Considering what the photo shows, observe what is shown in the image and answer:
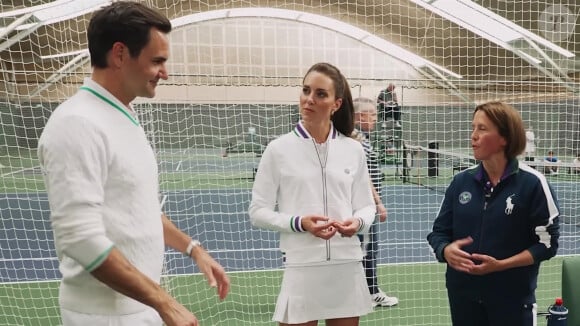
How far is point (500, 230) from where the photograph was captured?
1618mm

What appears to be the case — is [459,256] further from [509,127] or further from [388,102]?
[388,102]

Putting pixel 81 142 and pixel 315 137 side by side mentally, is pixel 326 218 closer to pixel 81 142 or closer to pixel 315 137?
pixel 315 137

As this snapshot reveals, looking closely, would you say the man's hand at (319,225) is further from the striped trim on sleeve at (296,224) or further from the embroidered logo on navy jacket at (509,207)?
the embroidered logo on navy jacket at (509,207)

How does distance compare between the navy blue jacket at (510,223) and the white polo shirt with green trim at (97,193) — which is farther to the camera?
the navy blue jacket at (510,223)

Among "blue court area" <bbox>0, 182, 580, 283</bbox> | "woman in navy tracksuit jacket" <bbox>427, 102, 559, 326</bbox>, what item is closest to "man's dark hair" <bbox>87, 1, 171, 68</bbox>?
"woman in navy tracksuit jacket" <bbox>427, 102, 559, 326</bbox>

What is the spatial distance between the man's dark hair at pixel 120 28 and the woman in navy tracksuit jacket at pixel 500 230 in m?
1.24

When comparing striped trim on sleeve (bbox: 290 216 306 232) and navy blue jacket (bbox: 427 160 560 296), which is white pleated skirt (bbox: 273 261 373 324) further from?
navy blue jacket (bbox: 427 160 560 296)

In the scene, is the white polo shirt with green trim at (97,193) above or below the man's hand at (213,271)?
above

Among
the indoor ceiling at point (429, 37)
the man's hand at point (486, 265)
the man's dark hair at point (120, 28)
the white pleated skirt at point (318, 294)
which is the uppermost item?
the indoor ceiling at point (429, 37)

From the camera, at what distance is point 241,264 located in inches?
175

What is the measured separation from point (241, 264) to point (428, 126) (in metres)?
8.51

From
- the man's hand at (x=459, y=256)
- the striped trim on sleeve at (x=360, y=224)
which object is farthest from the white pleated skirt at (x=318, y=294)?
the man's hand at (x=459, y=256)

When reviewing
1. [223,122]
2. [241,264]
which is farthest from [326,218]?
[223,122]

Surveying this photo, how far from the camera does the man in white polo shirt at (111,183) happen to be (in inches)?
34.0
